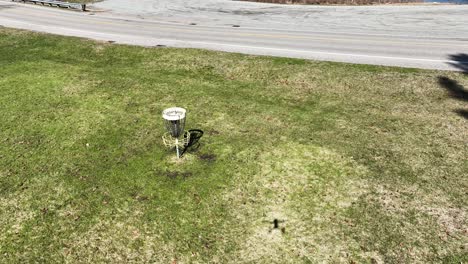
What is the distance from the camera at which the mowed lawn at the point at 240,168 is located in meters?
8.84

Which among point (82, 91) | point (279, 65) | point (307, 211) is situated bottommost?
point (307, 211)

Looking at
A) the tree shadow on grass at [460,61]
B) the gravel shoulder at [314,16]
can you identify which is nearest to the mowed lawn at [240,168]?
the tree shadow on grass at [460,61]

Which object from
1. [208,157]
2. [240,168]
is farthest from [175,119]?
[240,168]

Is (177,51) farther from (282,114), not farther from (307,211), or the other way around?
(307,211)

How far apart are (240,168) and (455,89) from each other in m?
10.9

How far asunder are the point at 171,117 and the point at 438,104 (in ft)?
35.3

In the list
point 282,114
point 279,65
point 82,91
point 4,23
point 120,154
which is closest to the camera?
point 120,154

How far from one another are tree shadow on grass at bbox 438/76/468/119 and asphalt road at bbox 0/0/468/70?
6.41ft

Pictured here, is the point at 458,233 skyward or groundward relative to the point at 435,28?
groundward

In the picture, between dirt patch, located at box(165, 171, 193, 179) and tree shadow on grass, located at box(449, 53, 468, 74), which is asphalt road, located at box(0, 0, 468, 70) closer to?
tree shadow on grass, located at box(449, 53, 468, 74)

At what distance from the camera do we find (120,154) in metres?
12.2

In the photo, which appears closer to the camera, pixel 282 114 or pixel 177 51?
pixel 282 114

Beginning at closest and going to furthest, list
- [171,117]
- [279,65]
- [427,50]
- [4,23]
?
1. [171,117]
2. [279,65]
3. [427,50]
4. [4,23]

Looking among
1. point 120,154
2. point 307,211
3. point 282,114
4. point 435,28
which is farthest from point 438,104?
point 435,28
